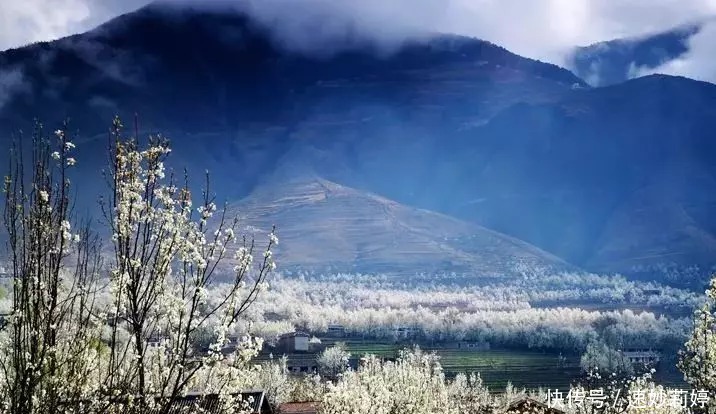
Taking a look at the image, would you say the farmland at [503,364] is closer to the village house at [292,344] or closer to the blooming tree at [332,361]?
the village house at [292,344]

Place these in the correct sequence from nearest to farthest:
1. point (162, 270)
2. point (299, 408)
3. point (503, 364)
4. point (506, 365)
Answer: point (162, 270)
point (299, 408)
point (506, 365)
point (503, 364)

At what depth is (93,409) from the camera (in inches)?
356

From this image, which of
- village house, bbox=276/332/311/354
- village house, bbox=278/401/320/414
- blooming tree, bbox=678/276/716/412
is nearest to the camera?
blooming tree, bbox=678/276/716/412

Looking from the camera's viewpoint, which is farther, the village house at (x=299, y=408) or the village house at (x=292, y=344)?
the village house at (x=292, y=344)

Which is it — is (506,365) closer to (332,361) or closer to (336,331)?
(332,361)

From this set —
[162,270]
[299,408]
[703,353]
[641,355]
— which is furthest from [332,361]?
[162,270]

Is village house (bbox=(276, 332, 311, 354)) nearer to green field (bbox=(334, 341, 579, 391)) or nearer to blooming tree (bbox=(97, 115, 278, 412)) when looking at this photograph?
green field (bbox=(334, 341, 579, 391))

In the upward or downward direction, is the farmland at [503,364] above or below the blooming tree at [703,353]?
below

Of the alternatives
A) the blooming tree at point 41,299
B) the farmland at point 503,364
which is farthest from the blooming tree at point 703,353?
the farmland at point 503,364

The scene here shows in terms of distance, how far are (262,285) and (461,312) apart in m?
184

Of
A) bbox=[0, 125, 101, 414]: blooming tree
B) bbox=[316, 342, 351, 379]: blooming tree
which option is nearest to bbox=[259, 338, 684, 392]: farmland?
bbox=[316, 342, 351, 379]: blooming tree

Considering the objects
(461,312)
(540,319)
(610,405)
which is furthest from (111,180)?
(461,312)

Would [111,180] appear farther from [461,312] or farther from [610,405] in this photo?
[461,312]

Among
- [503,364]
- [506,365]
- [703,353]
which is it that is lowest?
[506,365]
